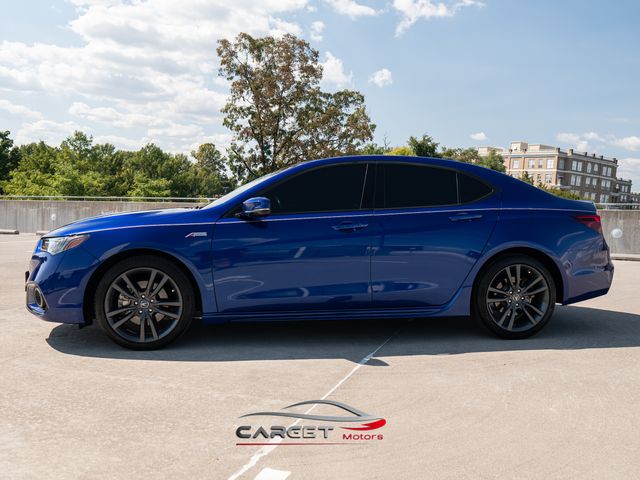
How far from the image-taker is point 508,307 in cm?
508

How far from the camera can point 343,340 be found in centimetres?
509

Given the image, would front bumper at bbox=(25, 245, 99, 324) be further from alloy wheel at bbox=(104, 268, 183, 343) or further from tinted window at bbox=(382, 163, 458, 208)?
tinted window at bbox=(382, 163, 458, 208)

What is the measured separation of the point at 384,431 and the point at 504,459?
2.00 feet

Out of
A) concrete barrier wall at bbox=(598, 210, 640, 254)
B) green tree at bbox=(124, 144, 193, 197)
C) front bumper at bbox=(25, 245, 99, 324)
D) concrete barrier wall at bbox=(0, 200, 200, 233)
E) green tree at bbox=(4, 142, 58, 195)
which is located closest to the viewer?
front bumper at bbox=(25, 245, 99, 324)

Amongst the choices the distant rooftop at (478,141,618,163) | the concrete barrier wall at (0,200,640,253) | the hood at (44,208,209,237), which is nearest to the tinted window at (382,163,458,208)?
the hood at (44,208,209,237)

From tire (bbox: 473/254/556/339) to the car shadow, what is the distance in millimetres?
134

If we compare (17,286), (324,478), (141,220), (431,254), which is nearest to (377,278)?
(431,254)

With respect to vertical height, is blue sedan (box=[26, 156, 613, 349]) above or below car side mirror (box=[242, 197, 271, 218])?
below

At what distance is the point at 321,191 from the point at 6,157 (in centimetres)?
7302

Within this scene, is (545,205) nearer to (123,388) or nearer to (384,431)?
(384,431)

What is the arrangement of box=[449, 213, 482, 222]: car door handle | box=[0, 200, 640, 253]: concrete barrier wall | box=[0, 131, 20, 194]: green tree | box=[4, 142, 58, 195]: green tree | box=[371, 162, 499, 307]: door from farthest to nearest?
box=[0, 131, 20, 194]: green tree, box=[4, 142, 58, 195]: green tree, box=[0, 200, 640, 253]: concrete barrier wall, box=[449, 213, 482, 222]: car door handle, box=[371, 162, 499, 307]: door

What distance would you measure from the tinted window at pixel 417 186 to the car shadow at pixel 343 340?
47.0 inches

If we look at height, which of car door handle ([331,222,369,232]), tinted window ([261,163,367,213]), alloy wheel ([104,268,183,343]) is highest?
tinted window ([261,163,367,213])

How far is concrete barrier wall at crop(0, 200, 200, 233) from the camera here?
979 inches
